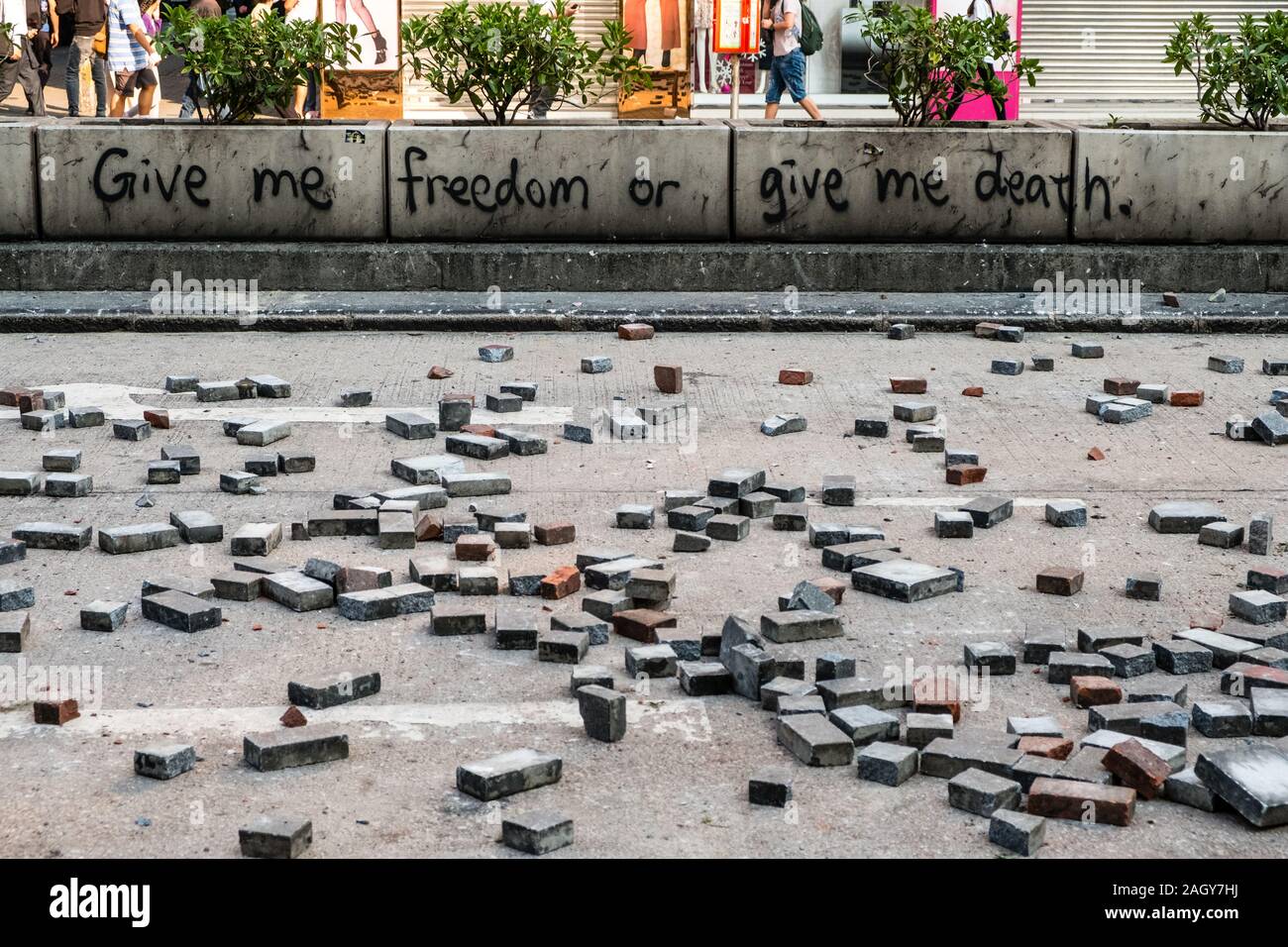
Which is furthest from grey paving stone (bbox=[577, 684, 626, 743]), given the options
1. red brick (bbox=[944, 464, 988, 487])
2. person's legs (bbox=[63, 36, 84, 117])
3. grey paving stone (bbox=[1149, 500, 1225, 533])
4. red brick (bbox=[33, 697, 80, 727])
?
person's legs (bbox=[63, 36, 84, 117])

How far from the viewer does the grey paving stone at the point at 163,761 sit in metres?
4.34

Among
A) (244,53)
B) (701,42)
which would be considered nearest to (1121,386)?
(244,53)

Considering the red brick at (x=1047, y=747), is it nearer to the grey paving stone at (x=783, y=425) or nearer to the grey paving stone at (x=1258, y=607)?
the grey paving stone at (x=1258, y=607)

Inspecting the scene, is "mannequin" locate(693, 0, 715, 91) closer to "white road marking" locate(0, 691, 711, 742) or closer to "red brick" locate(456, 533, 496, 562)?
"red brick" locate(456, 533, 496, 562)

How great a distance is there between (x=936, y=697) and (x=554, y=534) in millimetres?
2015

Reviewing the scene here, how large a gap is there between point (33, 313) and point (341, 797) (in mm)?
7047

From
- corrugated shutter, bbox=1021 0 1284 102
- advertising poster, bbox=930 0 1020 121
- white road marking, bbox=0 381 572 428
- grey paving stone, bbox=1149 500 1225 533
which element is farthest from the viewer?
corrugated shutter, bbox=1021 0 1284 102

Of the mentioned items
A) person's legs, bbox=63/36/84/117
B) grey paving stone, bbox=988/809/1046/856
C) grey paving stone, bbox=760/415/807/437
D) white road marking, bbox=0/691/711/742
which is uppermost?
person's legs, bbox=63/36/84/117

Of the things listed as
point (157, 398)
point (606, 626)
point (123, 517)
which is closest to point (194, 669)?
point (606, 626)

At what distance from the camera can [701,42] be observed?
20.1 metres

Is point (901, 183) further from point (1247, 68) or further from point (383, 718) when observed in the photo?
point (383, 718)

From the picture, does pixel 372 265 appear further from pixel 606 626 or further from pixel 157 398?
pixel 606 626

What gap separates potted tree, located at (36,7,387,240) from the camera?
11211 mm

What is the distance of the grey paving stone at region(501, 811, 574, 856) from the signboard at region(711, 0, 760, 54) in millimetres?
13456
